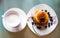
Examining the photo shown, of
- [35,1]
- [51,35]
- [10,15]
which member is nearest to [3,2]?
[10,15]

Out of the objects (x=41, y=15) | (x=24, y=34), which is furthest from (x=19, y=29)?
(x=41, y=15)

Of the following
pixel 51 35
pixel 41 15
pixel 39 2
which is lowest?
pixel 51 35

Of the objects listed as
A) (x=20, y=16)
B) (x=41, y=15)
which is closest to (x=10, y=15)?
(x=20, y=16)

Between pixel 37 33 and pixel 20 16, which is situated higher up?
pixel 20 16

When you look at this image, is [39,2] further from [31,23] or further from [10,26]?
[10,26]

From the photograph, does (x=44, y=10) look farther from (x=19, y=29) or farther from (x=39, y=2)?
(x=19, y=29)

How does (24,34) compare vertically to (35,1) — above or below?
below

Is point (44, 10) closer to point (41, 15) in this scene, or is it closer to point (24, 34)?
point (41, 15)
